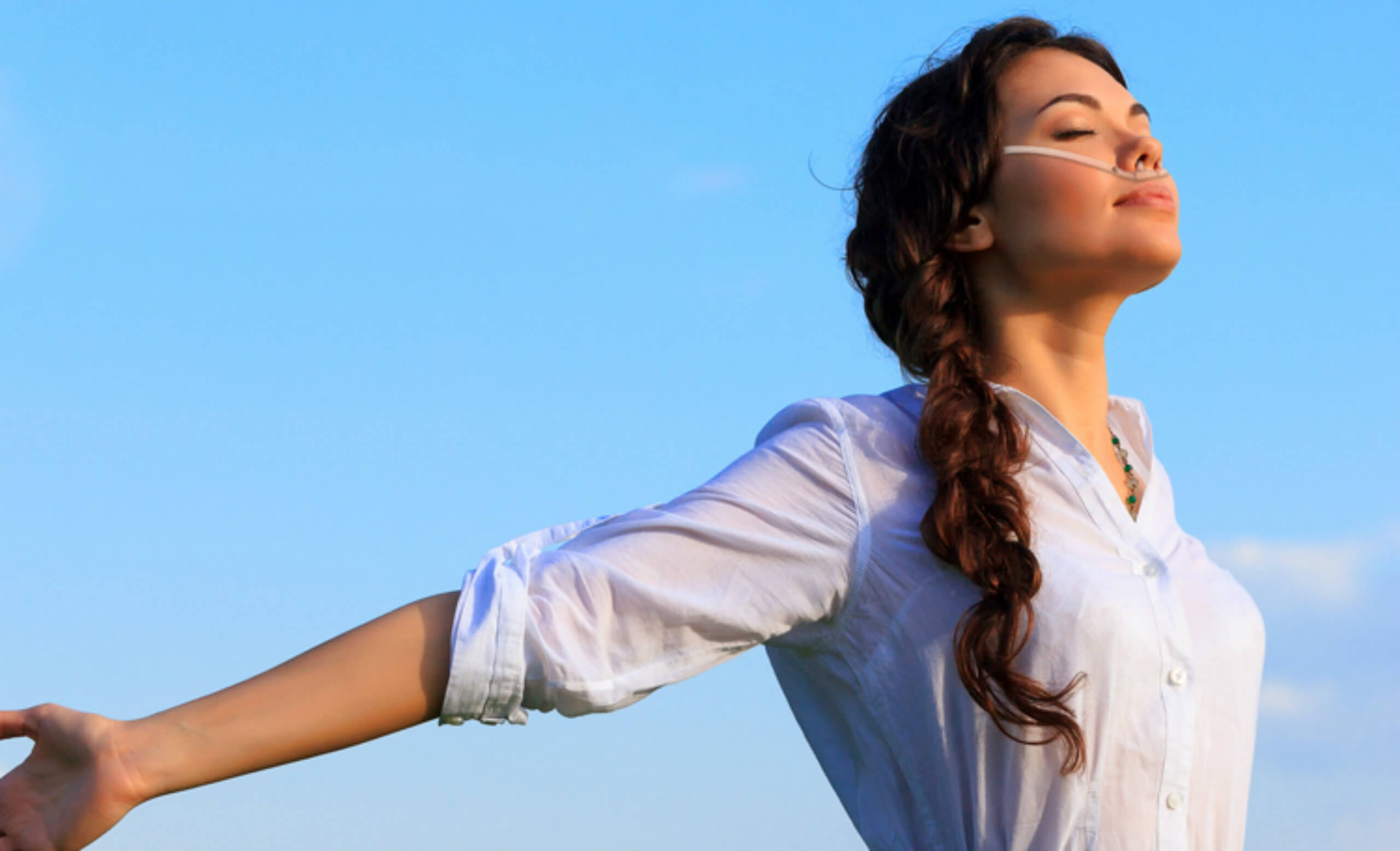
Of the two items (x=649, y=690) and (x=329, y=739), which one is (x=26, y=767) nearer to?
(x=329, y=739)

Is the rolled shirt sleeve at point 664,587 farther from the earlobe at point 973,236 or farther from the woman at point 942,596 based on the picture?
the earlobe at point 973,236

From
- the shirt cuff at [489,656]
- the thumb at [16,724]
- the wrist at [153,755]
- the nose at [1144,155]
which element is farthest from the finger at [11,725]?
the nose at [1144,155]

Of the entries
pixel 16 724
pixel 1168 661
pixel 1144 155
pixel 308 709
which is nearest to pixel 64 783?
pixel 16 724

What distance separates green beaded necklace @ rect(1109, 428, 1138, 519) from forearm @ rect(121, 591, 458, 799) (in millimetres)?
1606

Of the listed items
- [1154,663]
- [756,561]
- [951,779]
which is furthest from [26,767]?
[1154,663]

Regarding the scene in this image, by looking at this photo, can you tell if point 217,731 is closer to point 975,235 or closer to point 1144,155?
point 975,235

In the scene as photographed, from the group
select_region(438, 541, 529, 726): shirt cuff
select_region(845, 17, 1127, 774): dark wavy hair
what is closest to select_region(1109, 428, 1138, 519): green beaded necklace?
select_region(845, 17, 1127, 774): dark wavy hair

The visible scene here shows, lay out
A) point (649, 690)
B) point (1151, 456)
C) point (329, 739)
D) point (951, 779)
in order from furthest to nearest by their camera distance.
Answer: point (1151, 456), point (951, 779), point (649, 690), point (329, 739)

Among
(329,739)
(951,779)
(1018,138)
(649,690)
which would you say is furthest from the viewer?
(1018,138)

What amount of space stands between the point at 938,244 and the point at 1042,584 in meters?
0.94

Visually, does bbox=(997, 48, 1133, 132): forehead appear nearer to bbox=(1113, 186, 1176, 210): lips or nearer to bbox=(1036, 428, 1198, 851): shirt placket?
bbox=(1113, 186, 1176, 210): lips

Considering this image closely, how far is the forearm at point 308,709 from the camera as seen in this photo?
2.22m

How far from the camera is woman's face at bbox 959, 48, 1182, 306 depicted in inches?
121

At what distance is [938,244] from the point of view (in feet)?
10.7
